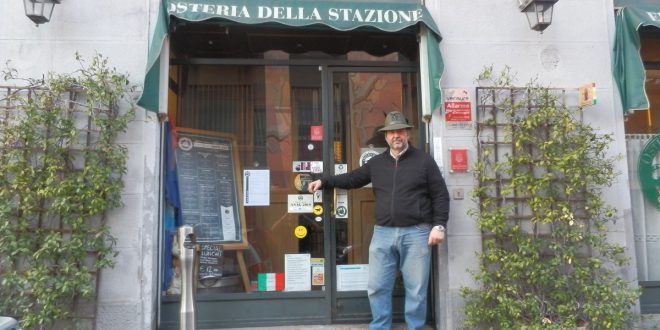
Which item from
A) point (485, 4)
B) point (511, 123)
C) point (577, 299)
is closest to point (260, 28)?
point (485, 4)

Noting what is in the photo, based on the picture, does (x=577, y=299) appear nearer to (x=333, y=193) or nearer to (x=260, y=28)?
(x=333, y=193)

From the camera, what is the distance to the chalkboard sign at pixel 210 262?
5032mm

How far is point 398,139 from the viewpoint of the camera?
4.55 metres

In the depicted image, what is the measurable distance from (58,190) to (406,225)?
2769mm

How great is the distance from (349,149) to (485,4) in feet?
6.18

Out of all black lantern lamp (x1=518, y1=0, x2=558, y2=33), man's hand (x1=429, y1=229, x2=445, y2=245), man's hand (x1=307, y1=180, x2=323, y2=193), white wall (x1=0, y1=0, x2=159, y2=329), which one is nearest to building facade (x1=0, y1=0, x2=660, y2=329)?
white wall (x1=0, y1=0, x2=159, y2=329)

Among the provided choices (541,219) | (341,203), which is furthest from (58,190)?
(541,219)

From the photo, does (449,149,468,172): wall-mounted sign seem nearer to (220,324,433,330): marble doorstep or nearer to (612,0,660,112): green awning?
(220,324,433,330): marble doorstep

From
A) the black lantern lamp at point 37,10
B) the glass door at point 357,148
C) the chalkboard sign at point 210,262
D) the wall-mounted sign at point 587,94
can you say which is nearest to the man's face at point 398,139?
the glass door at point 357,148

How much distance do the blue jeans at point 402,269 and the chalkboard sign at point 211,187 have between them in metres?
1.42

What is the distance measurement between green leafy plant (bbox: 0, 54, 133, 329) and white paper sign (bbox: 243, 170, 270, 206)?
1.18m

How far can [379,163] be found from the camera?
466cm

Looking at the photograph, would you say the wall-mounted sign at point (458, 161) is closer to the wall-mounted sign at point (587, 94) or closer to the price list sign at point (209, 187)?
the wall-mounted sign at point (587, 94)

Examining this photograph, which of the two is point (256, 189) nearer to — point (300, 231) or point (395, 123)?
point (300, 231)
